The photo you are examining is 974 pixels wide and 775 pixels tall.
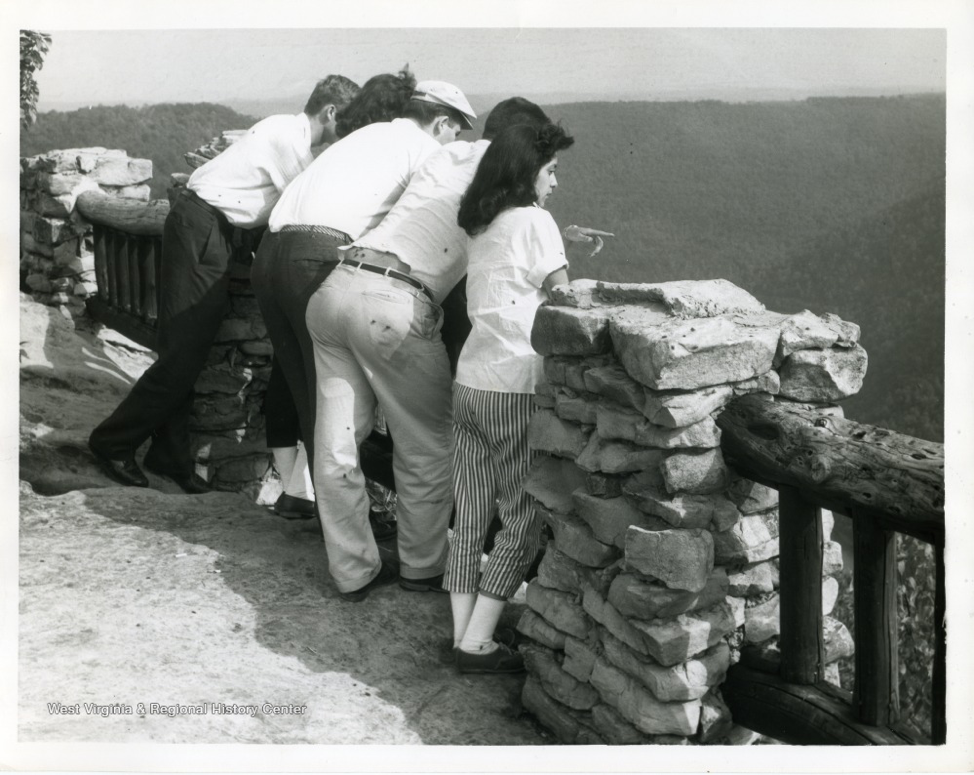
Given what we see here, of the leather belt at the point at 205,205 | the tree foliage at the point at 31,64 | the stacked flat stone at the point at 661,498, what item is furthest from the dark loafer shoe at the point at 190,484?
the tree foliage at the point at 31,64

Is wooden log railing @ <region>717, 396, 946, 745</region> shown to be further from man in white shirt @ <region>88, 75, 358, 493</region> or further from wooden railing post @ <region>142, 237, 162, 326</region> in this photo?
wooden railing post @ <region>142, 237, 162, 326</region>

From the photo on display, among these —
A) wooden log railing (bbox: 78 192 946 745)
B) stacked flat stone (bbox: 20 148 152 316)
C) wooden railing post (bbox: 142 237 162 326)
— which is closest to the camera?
wooden log railing (bbox: 78 192 946 745)

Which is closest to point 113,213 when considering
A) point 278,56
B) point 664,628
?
point 278,56

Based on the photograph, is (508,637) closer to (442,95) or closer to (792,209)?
(442,95)

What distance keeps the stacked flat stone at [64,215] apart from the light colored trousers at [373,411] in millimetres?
4115

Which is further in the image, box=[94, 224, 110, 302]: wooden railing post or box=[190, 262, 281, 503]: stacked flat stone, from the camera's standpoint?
box=[94, 224, 110, 302]: wooden railing post

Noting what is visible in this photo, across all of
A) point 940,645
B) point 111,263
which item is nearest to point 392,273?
point 940,645

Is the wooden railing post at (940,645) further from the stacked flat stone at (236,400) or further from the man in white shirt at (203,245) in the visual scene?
the stacked flat stone at (236,400)

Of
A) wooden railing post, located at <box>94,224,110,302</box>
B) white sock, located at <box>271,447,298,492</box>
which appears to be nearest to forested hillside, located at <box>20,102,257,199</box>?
wooden railing post, located at <box>94,224,110,302</box>

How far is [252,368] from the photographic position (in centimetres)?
543

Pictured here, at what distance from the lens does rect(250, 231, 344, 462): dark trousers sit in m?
3.92

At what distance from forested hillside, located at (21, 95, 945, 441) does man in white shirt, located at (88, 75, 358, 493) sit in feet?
9.21

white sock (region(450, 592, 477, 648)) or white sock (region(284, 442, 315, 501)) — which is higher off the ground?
white sock (region(284, 442, 315, 501))
